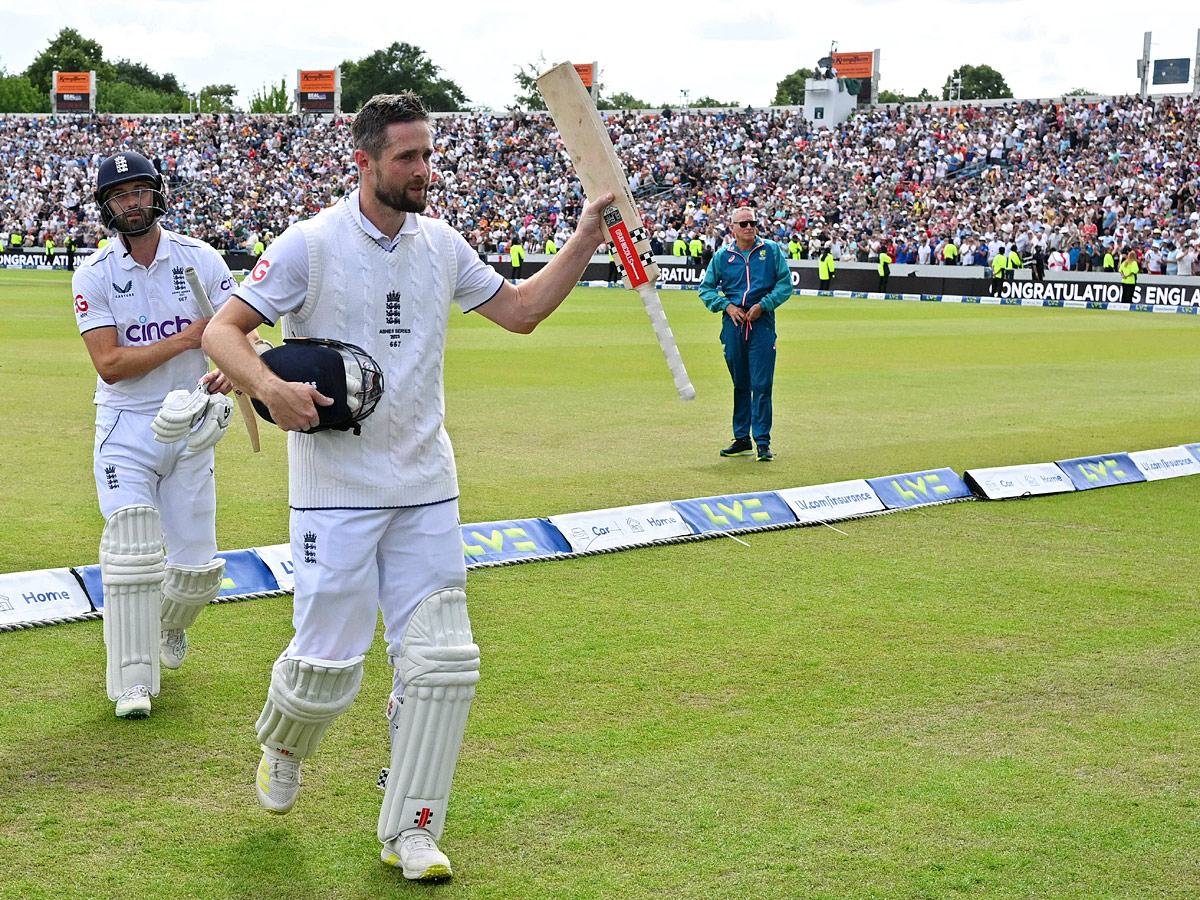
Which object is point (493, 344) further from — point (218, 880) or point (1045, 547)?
point (218, 880)

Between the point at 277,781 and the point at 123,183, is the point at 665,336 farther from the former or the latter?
the point at 123,183

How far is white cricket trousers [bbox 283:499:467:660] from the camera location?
172 inches

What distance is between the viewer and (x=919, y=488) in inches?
429

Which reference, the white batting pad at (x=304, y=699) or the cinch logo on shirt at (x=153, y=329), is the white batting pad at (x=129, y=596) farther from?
the white batting pad at (x=304, y=699)

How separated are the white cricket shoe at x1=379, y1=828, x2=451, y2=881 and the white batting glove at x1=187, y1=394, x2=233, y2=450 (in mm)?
2197

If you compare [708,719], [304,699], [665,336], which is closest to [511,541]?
[708,719]

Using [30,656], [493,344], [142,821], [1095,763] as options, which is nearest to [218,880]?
[142,821]

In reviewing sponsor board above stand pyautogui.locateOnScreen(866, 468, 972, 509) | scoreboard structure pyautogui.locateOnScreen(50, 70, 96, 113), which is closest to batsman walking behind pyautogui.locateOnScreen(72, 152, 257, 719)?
sponsor board above stand pyautogui.locateOnScreen(866, 468, 972, 509)

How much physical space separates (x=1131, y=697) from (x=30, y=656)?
5.23 m

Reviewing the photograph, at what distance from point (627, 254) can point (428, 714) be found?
5.75 feet

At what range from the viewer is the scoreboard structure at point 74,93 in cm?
7194

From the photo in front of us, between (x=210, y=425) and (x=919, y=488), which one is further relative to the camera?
(x=919, y=488)

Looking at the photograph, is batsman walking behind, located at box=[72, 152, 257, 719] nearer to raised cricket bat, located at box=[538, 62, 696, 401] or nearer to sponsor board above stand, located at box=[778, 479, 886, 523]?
raised cricket bat, located at box=[538, 62, 696, 401]

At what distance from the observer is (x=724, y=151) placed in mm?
56062
